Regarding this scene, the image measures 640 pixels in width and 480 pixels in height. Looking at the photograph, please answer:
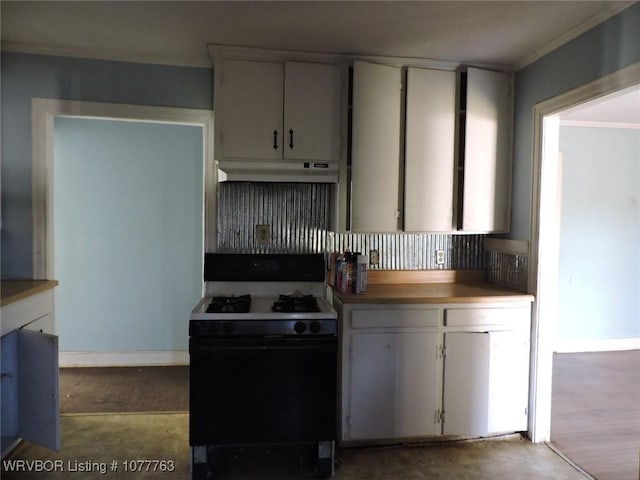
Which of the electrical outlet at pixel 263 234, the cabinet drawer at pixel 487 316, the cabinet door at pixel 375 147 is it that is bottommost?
the cabinet drawer at pixel 487 316

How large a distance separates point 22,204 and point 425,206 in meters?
2.34

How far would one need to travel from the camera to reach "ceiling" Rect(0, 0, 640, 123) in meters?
1.93

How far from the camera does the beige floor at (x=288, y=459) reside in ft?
7.05

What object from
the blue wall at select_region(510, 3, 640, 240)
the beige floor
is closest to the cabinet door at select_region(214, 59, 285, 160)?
the blue wall at select_region(510, 3, 640, 240)

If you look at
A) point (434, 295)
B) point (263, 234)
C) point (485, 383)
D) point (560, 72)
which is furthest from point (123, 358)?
point (560, 72)

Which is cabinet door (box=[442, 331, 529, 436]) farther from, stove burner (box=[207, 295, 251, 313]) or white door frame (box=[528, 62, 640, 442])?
stove burner (box=[207, 295, 251, 313])

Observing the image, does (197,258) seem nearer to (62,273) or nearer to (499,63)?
(62,273)

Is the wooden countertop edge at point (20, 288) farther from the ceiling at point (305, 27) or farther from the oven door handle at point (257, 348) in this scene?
the ceiling at point (305, 27)

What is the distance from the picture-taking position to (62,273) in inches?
138

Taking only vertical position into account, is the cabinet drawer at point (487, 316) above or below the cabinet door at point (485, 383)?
above

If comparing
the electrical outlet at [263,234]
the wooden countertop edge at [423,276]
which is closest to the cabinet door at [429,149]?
the wooden countertop edge at [423,276]

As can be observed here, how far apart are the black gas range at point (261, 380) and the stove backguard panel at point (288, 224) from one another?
640mm

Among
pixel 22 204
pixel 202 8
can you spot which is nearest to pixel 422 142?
pixel 202 8

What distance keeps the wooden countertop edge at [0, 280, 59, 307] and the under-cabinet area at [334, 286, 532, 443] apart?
5.21 feet
